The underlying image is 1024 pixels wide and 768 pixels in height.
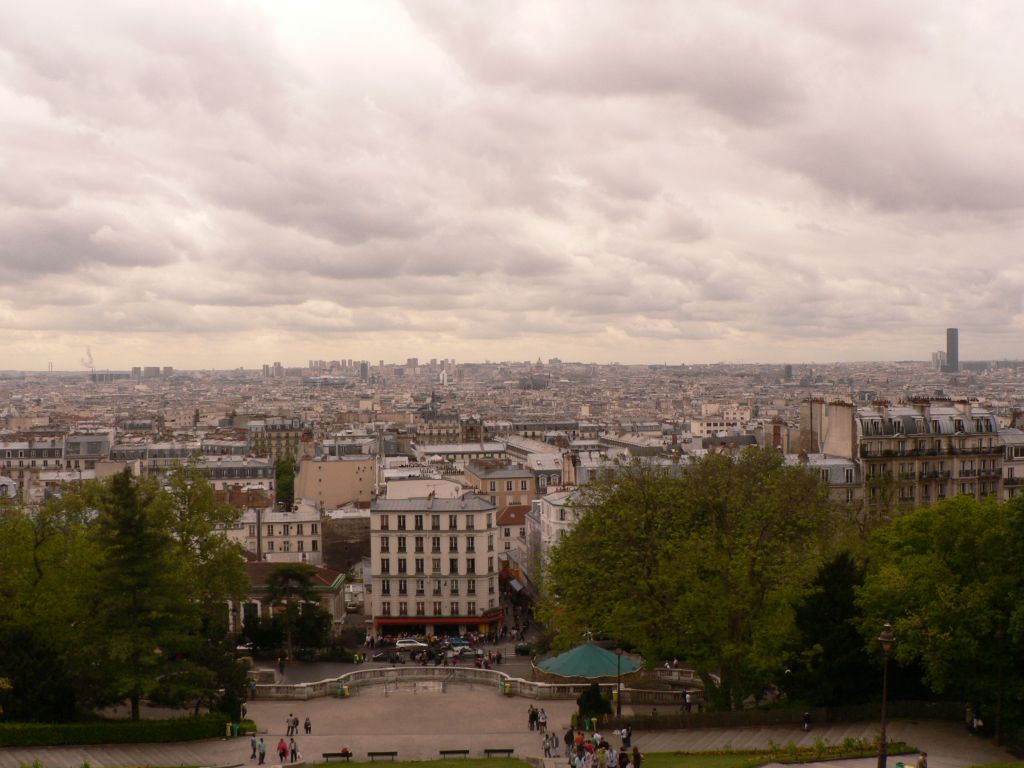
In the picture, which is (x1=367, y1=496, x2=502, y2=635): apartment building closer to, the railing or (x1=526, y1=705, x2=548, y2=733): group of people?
the railing

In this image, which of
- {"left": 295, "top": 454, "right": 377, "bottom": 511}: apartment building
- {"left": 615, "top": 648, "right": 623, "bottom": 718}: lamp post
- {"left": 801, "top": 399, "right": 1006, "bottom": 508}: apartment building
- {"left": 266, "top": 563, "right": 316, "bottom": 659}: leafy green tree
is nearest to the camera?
{"left": 615, "top": 648, "right": 623, "bottom": 718}: lamp post

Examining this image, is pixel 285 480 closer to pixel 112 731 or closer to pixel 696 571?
pixel 112 731

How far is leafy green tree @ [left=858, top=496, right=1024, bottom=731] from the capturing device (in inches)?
1324

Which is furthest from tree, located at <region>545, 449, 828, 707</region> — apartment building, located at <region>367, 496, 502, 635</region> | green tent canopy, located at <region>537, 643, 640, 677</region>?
apartment building, located at <region>367, 496, 502, 635</region>

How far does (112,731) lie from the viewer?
1435 inches

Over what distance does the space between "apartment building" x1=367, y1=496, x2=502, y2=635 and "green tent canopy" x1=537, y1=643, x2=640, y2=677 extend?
782 inches

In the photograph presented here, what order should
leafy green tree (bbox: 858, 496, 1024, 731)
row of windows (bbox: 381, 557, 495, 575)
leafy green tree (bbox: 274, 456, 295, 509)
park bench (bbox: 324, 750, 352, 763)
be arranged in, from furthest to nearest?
leafy green tree (bbox: 274, 456, 295, 509) → row of windows (bbox: 381, 557, 495, 575) → park bench (bbox: 324, 750, 352, 763) → leafy green tree (bbox: 858, 496, 1024, 731)

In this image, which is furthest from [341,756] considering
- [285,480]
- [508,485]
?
[285,480]

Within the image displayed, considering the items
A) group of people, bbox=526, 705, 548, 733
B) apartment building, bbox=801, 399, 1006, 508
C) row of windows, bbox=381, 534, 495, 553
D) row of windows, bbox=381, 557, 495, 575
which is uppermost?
apartment building, bbox=801, 399, 1006, 508

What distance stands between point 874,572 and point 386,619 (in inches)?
1269

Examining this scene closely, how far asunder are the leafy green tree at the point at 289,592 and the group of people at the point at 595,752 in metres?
20.0

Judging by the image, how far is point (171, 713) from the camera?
41.8m

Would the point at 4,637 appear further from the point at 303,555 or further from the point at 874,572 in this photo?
the point at 303,555

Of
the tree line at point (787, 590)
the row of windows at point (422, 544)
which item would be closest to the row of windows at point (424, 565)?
the row of windows at point (422, 544)
